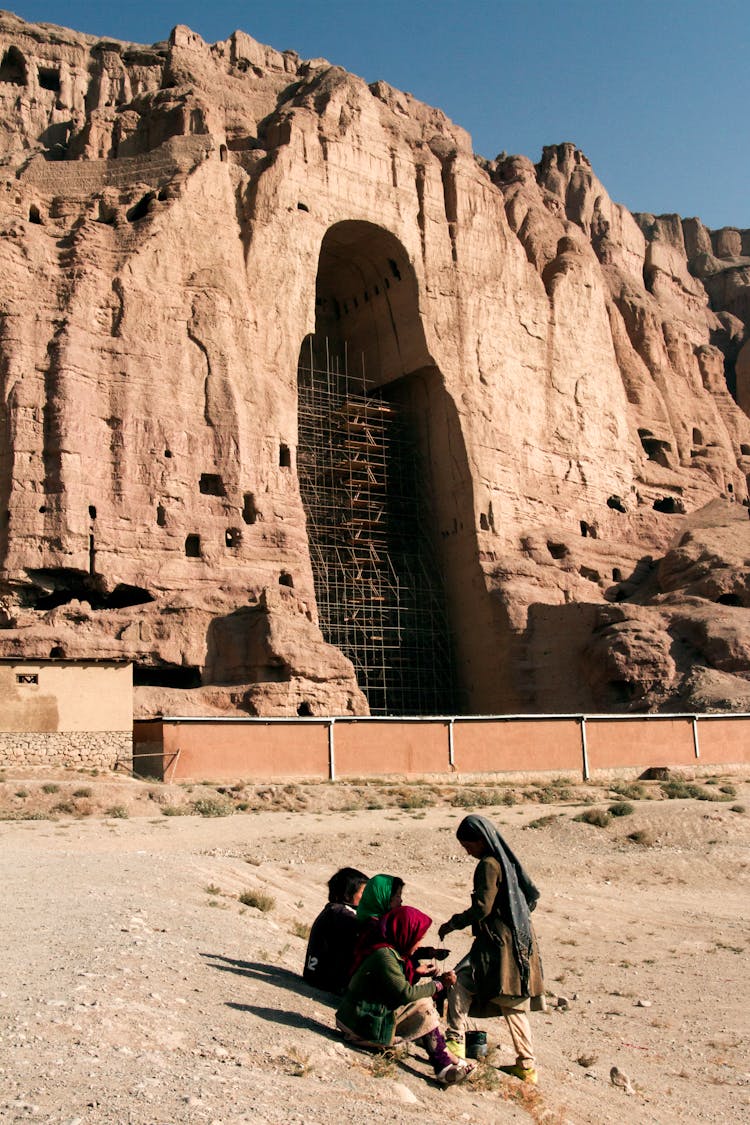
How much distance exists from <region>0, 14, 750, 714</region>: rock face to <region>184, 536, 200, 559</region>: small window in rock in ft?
0.13

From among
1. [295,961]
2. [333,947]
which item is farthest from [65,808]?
[333,947]

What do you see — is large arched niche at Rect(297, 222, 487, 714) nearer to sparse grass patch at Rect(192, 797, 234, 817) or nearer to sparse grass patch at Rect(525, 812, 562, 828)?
sparse grass patch at Rect(192, 797, 234, 817)

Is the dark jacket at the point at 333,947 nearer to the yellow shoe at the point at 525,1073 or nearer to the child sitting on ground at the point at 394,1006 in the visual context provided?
the child sitting on ground at the point at 394,1006

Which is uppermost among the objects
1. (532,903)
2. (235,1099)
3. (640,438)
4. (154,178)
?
(154,178)

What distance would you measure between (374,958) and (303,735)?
657 inches

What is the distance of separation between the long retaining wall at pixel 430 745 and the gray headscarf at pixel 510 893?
15304mm

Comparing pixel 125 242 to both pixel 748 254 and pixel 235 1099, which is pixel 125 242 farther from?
pixel 748 254

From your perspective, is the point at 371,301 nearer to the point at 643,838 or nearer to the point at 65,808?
the point at 65,808

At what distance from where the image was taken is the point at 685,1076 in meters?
7.10

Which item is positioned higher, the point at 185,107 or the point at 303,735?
the point at 185,107

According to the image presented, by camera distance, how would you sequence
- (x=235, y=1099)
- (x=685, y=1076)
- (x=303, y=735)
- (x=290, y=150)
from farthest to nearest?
(x=290, y=150), (x=303, y=735), (x=685, y=1076), (x=235, y=1099)

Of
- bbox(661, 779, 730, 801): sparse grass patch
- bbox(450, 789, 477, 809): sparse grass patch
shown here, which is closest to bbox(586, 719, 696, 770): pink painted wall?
bbox(661, 779, 730, 801): sparse grass patch

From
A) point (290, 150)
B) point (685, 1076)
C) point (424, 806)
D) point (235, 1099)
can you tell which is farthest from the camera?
point (290, 150)

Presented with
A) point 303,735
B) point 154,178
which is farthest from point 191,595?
point 154,178
